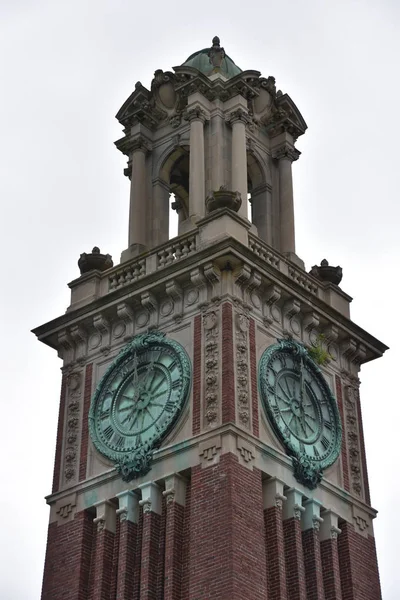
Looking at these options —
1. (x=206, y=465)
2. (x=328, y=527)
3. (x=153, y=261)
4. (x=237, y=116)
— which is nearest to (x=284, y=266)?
(x=153, y=261)

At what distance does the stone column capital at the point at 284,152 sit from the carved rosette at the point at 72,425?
361 inches

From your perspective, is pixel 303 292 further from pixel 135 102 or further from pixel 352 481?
pixel 135 102

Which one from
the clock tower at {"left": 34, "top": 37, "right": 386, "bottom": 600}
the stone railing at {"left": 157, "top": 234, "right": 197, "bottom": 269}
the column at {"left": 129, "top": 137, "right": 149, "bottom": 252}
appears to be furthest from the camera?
the column at {"left": 129, "top": 137, "right": 149, "bottom": 252}

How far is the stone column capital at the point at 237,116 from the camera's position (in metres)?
43.1

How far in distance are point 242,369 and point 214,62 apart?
452 inches

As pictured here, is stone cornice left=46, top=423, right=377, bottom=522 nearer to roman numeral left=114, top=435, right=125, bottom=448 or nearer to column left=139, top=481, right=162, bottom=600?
column left=139, top=481, right=162, bottom=600

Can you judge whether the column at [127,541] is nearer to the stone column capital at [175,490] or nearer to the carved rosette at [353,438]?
the stone column capital at [175,490]

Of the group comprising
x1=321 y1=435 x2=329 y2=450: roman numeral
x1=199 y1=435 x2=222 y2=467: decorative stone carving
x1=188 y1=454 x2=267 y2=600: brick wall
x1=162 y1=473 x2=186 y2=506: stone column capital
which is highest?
x1=321 y1=435 x2=329 y2=450: roman numeral

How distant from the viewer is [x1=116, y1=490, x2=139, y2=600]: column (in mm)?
35531

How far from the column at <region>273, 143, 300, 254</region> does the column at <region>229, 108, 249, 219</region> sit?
5.70 feet

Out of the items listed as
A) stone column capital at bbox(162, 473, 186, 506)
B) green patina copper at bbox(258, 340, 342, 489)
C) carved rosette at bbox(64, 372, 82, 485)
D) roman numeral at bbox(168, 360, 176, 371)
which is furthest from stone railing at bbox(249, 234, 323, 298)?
stone column capital at bbox(162, 473, 186, 506)

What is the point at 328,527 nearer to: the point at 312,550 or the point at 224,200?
the point at 312,550

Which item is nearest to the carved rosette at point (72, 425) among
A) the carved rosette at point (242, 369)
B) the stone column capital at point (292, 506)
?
the carved rosette at point (242, 369)

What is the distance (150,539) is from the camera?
35719 millimetres
